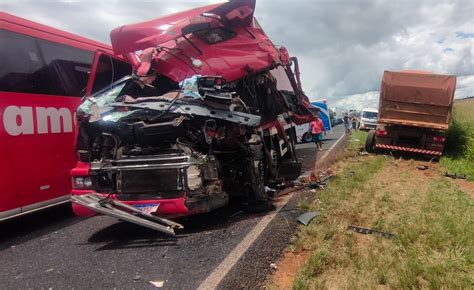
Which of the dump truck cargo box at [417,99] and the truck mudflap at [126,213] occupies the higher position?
the dump truck cargo box at [417,99]

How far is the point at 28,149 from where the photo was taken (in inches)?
223

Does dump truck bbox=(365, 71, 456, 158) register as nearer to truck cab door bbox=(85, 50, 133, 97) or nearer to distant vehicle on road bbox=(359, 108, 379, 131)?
truck cab door bbox=(85, 50, 133, 97)

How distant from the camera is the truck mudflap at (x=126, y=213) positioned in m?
4.46

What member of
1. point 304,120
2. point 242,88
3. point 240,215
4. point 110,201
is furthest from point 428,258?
point 304,120

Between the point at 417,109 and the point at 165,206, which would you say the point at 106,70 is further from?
the point at 417,109

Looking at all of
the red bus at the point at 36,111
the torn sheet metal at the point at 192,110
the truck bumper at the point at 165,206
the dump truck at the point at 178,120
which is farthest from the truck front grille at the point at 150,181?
the red bus at the point at 36,111

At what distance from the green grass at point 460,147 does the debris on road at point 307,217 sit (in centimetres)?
675

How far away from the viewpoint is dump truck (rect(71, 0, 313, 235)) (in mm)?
4777

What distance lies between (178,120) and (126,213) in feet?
4.08

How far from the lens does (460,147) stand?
43.8 ft

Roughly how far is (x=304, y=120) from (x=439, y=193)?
3.38 metres

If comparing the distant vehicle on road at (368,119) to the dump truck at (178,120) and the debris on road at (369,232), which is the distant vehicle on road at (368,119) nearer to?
the dump truck at (178,120)

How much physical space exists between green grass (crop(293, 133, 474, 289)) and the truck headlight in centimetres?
271

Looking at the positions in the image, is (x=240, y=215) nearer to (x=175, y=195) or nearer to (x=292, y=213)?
(x=292, y=213)
